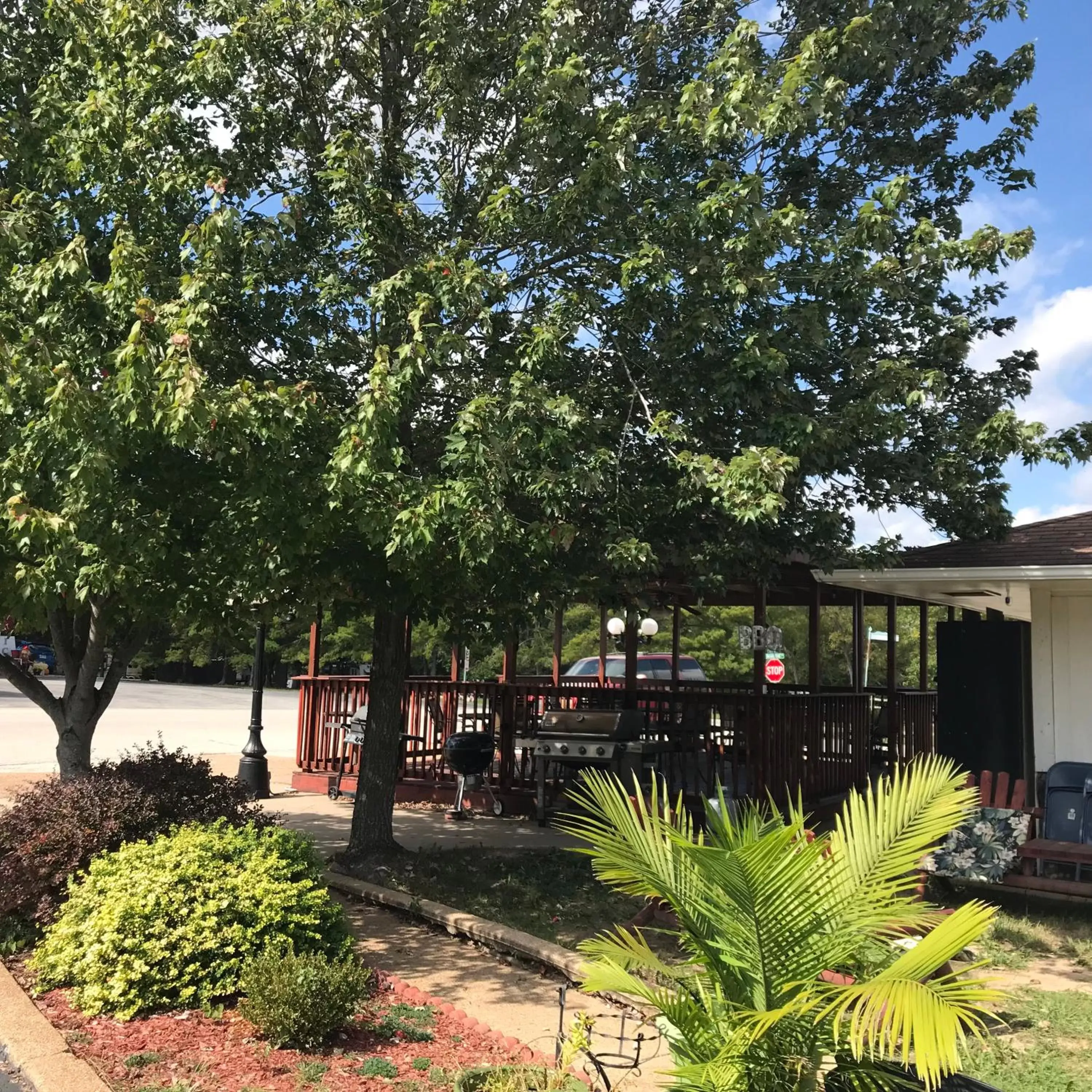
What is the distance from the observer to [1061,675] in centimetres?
914

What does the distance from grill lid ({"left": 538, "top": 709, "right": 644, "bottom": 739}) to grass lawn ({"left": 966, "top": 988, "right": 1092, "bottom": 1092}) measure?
5.16m

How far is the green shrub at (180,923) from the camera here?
5109 mm

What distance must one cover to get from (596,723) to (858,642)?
455 centimetres

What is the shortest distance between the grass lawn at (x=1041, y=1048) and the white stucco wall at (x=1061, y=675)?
11.7ft

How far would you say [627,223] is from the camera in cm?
738

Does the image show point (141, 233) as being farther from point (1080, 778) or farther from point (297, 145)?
point (1080, 778)

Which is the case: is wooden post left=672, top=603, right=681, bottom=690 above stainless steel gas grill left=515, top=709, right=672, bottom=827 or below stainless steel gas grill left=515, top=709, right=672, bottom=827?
above

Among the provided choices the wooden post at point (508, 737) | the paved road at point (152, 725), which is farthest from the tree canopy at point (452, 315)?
the paved road at point (152, 725)

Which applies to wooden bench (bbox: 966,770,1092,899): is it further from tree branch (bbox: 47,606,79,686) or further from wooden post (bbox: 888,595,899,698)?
tree branch (bbox: 47,606,79,686)

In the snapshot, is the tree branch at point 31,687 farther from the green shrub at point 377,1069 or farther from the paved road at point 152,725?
the paved road at point 152,725

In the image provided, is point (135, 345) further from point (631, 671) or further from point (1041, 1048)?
point (631, 671)

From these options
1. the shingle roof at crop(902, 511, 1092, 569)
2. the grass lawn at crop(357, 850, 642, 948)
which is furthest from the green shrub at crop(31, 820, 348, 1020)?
the shingle roof at crop(902, 511, 1092, 569)

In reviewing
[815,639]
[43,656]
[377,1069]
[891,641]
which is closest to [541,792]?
[815,639]

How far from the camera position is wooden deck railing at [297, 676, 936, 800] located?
1071cm
